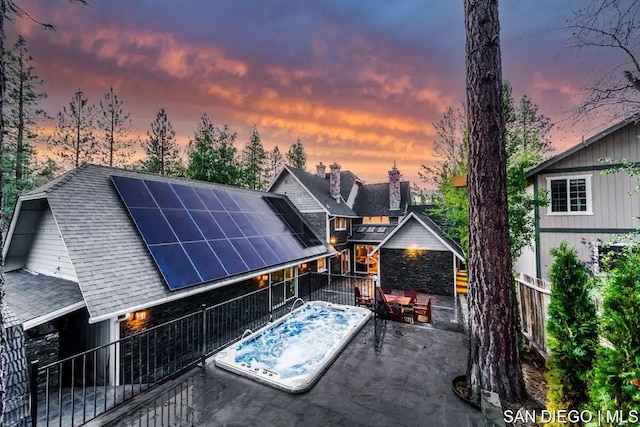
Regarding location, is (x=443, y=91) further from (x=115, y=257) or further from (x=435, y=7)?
(x=115, y=257)

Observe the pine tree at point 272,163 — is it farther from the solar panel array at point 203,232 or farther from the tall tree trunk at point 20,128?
the solar panel array at point 203,232

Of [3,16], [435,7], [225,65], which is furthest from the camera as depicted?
[225,65]

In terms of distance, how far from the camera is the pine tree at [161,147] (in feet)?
75.3

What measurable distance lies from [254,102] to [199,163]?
12177 mm

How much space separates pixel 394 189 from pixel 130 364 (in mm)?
19078

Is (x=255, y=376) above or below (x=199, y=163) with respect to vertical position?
below

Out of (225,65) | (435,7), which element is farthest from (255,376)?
(225,65)

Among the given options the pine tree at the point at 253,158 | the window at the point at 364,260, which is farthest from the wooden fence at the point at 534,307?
the pine tree at the point at 253,158

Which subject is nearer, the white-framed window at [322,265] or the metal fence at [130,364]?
the metal fence at [130,364]

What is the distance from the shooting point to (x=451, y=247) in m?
13.4

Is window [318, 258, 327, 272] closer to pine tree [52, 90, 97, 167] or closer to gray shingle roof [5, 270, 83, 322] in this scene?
gray shingle roof [5, 270, 83, 322]

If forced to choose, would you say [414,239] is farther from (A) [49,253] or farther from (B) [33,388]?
(A) [49,253]

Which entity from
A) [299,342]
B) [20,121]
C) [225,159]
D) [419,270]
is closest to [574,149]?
[419,270]

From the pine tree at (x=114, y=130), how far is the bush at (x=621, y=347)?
24467mm
